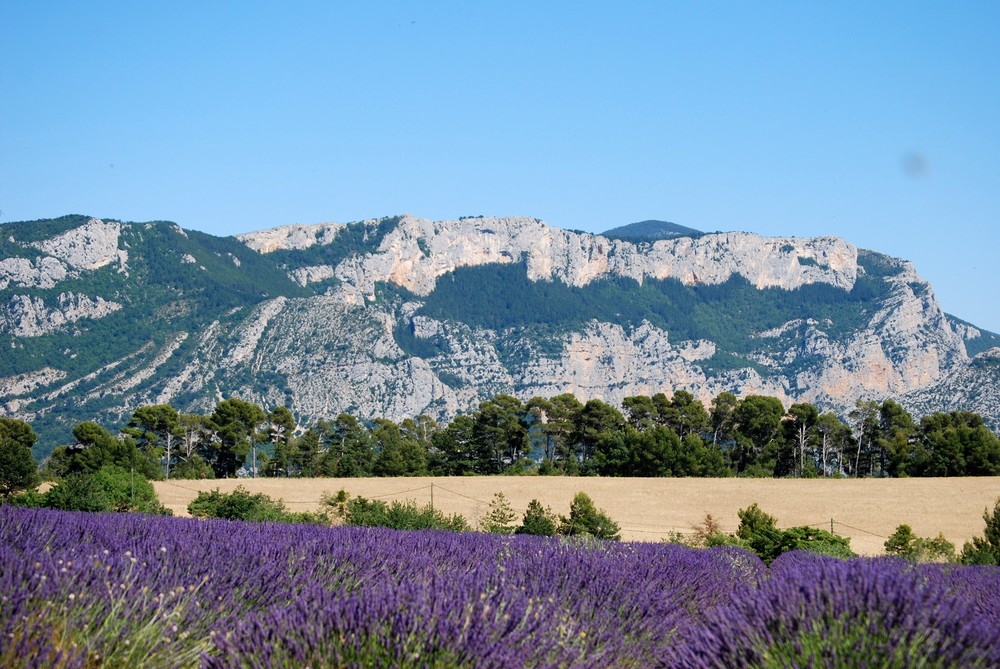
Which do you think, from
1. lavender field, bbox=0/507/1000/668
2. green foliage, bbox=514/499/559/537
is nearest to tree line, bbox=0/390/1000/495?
green foliage, bbox=514/499/559/537

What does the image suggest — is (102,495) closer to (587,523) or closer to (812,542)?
(587,523)

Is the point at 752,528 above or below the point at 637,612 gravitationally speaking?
below

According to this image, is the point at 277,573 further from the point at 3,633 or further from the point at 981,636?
the point at 981,636

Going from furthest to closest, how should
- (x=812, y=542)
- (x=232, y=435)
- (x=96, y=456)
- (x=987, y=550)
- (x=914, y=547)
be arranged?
(x=232, y=435) < (x=96, y=456) < (x=914, y=547) < (x=987, y=550) < (x=812, y=542)

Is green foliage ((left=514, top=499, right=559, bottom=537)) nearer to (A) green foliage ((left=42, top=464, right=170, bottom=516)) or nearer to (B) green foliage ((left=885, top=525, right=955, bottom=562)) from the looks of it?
(B) green foliage ((left=885, top=525, right=955, bottom=562))

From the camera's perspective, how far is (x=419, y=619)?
16.9 feet

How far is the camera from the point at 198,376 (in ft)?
435

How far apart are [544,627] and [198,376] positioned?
132505 mm

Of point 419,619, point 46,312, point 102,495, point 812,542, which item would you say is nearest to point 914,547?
point 812,542

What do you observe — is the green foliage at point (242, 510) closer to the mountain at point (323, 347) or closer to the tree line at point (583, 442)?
the tree line at point (583, 442)

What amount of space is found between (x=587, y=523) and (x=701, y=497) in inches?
914

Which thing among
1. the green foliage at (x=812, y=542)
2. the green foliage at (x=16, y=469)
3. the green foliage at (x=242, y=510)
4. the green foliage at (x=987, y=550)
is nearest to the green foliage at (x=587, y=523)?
the green foliage at (x=812, y=542)

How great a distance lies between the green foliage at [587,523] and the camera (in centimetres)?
2667

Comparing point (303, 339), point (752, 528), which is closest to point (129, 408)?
point (303, 339)
